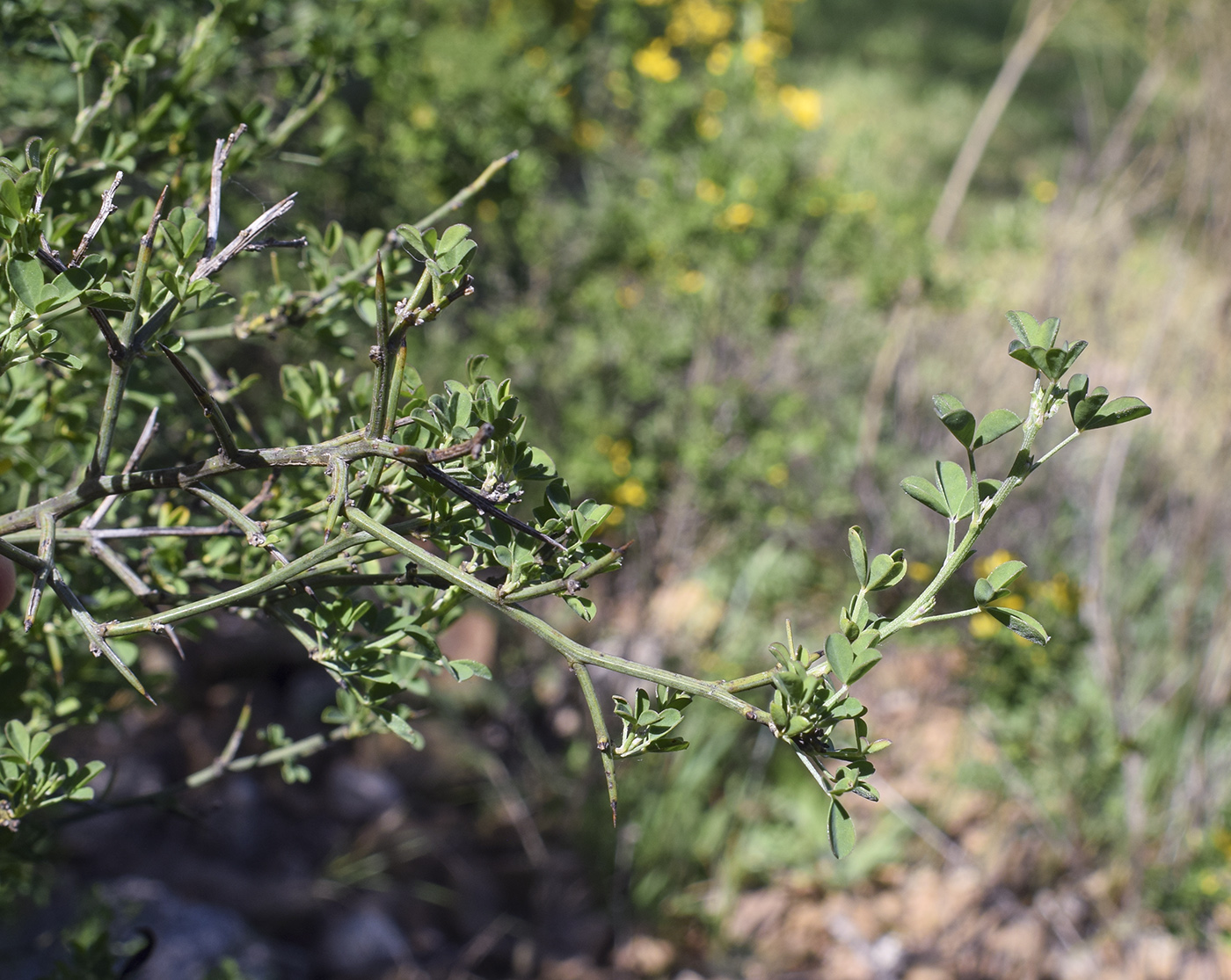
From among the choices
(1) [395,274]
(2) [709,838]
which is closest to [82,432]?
(1) [395,274]

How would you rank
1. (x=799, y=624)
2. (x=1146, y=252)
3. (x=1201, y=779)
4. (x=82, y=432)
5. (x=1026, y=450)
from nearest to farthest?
(x=1026, y=450) → (x=82, y=432) → (x=1201, y=779) → (x=799, y=624) → (x=1146, y=252)

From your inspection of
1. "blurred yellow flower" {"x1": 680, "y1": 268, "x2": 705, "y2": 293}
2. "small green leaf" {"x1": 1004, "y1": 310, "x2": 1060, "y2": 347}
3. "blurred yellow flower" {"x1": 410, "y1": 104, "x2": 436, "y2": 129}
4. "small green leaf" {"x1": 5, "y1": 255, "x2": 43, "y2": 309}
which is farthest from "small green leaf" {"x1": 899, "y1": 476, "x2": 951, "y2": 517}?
"blurred yellow flower" {"x1": 410, "y1": 104, "x2": 436, "y2": 129}

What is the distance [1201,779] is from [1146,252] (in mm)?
3707

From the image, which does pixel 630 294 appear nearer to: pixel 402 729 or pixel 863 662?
pixel 402 729

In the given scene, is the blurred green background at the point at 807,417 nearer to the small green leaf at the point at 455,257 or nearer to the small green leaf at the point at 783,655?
the small green leaf at the point at 455,257

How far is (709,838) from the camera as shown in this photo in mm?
2725

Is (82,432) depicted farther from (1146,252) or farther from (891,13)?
(891,13)

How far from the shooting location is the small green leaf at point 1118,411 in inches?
22.6

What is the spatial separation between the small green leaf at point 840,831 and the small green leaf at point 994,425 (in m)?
0.26

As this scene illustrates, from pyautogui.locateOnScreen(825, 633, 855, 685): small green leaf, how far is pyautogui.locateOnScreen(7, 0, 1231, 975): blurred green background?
1.39 m

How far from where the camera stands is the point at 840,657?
22.4 inches

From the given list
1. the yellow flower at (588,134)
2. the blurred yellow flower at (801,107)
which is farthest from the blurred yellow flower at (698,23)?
the blurred yellow flower at (801,107)

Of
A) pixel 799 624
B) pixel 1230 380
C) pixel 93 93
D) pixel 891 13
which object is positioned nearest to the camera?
pixel 93 93

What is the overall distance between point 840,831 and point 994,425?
29 centimetres
